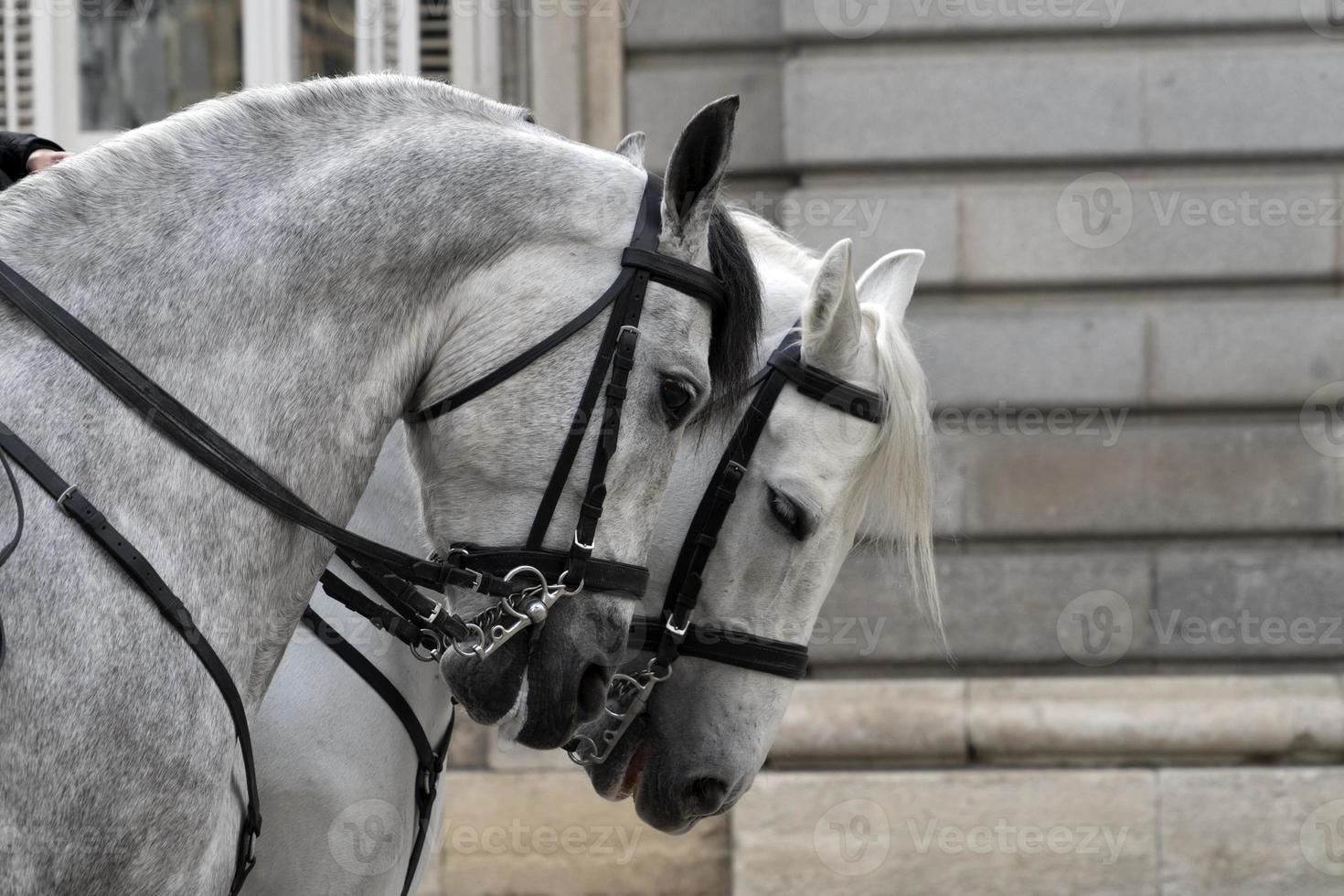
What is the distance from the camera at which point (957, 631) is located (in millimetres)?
5766

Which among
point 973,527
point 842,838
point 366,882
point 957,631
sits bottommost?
point 842,838

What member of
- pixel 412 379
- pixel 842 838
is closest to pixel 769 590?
pixel 412 379

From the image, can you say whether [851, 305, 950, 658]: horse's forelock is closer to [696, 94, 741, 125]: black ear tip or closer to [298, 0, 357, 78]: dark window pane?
[696, 94, 741, 125]: black ear tip

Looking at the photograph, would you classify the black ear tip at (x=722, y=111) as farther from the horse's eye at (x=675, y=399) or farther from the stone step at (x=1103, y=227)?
the stone step at (x=1103, y=227)

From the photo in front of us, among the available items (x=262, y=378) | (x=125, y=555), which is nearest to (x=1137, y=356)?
(x=262, y=378)

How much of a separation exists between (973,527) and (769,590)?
3036 mm

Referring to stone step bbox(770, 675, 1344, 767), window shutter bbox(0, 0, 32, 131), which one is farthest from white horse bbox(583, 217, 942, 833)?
window shutter bbox(0, 0, 32, 131)

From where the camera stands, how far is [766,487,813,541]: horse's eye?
9.62 ft

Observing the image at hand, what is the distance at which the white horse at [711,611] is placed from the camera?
102 inches

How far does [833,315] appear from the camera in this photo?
117 inches

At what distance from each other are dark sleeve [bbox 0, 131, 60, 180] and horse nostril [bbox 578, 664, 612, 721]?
166 centimetres

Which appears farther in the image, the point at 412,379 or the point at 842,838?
the point at 842,838

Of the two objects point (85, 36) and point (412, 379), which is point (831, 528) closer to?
point (412, 379)

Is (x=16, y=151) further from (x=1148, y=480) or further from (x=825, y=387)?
(x=1148, y=480)
